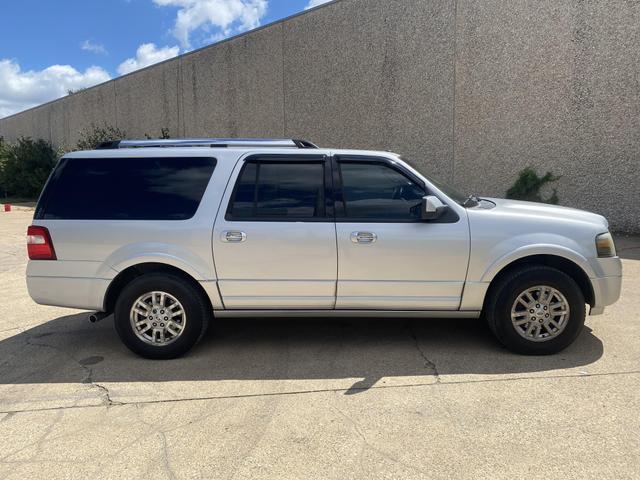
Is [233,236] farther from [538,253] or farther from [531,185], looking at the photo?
[531,185]

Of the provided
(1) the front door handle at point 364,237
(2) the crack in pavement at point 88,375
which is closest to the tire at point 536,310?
(1) the front door handle at point 364,237

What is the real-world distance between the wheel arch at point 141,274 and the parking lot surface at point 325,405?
1.86ft

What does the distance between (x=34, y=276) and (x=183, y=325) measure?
4.60 ft

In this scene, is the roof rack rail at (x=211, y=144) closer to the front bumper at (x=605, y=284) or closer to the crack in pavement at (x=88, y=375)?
the crack in pavement at (x=88, y=375)

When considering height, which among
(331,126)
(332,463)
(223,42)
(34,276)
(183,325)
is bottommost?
(332,463)

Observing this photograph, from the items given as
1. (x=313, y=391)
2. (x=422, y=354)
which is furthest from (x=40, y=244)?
(x=422, y=354)

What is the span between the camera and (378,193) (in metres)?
4.30

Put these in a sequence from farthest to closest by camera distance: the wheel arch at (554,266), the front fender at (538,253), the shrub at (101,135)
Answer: the shrub at (101,135) < the wheel arch at (554,266) < the front fender at (538,253)

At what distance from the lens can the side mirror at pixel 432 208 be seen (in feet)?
13.3

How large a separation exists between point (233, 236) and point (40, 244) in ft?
5.66

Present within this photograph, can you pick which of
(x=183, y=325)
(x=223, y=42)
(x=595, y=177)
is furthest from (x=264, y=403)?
(x=223, y=42)

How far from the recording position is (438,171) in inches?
478

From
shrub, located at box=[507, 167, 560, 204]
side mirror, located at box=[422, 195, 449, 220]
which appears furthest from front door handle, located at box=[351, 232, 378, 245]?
shrub, located at box=[507, 167, 560, 204]

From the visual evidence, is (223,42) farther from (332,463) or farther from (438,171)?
(332,463)
